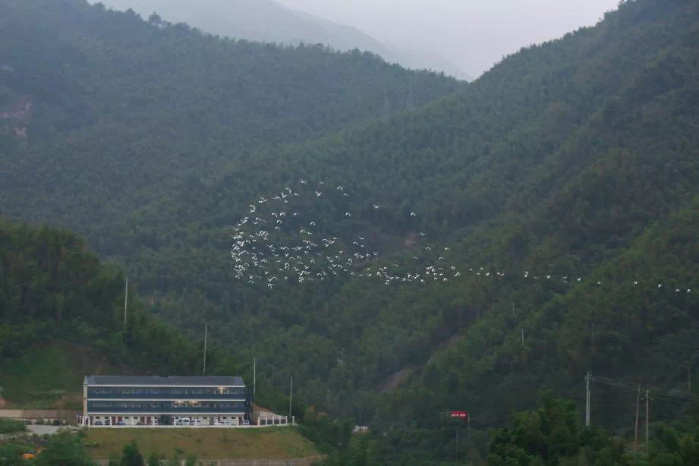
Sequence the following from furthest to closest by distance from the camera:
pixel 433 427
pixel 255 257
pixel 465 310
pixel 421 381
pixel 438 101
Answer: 1. pixel 438 101
2. pixel 255 257
3. pixel 465 310
4. pixel 421 381
5. pixel 433 427

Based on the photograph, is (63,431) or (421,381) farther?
(421,381)

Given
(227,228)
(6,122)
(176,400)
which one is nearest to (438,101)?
(227,228)

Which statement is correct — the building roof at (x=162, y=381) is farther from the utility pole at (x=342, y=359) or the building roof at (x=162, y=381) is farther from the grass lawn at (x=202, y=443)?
the utility pole at (x=342, y=359)

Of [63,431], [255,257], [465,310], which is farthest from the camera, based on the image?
[255,257]

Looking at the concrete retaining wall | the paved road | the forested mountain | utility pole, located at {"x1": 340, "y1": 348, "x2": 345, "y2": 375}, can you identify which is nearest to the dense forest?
utility pole, located at {"x1": 340, "y1": 348, "x2": 345, "y2": 375}

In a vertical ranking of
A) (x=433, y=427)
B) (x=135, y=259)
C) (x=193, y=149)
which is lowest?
→ (x=433, y=427)

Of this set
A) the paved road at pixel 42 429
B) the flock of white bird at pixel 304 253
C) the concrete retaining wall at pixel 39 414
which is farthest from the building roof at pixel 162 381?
the flock of white bird at pixel 304 253

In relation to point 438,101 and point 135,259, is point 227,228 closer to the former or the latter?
point 135,259

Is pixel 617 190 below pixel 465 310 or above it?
above
